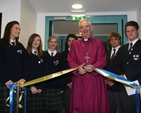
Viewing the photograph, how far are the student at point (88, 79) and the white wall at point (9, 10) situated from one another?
46.7 inches

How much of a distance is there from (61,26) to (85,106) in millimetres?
2526

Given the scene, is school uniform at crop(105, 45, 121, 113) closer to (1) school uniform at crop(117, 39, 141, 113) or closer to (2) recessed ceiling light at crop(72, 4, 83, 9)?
(1) school uniform at crop(117, 39, 141, 113)

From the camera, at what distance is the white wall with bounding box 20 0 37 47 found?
3.12 meters

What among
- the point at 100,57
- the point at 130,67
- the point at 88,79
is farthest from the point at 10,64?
the point at 130,67

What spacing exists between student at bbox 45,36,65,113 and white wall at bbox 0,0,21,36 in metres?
0.74

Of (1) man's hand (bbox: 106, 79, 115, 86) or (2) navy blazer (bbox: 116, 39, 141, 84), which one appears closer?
(2) navy blazer (bbox: 116, 39, 141, 84)

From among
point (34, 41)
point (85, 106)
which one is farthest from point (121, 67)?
point (34, 41)

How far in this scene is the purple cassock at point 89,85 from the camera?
223cm

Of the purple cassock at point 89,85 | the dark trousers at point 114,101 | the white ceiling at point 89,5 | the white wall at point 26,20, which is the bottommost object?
the dark trousers at point 114,101

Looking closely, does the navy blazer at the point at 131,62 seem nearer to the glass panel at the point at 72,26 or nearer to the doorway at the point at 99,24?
the doorway at the point at 99,24

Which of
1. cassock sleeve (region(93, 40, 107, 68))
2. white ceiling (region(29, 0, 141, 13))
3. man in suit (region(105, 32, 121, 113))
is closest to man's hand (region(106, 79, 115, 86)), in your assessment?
man in suit (region(105, 32, 121, 113))

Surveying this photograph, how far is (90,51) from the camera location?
238cm

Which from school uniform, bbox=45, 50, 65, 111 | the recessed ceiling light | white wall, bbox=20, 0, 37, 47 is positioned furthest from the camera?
the recessed ceiling light

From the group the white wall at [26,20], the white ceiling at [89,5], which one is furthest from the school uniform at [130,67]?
the white wall at [26,20]
